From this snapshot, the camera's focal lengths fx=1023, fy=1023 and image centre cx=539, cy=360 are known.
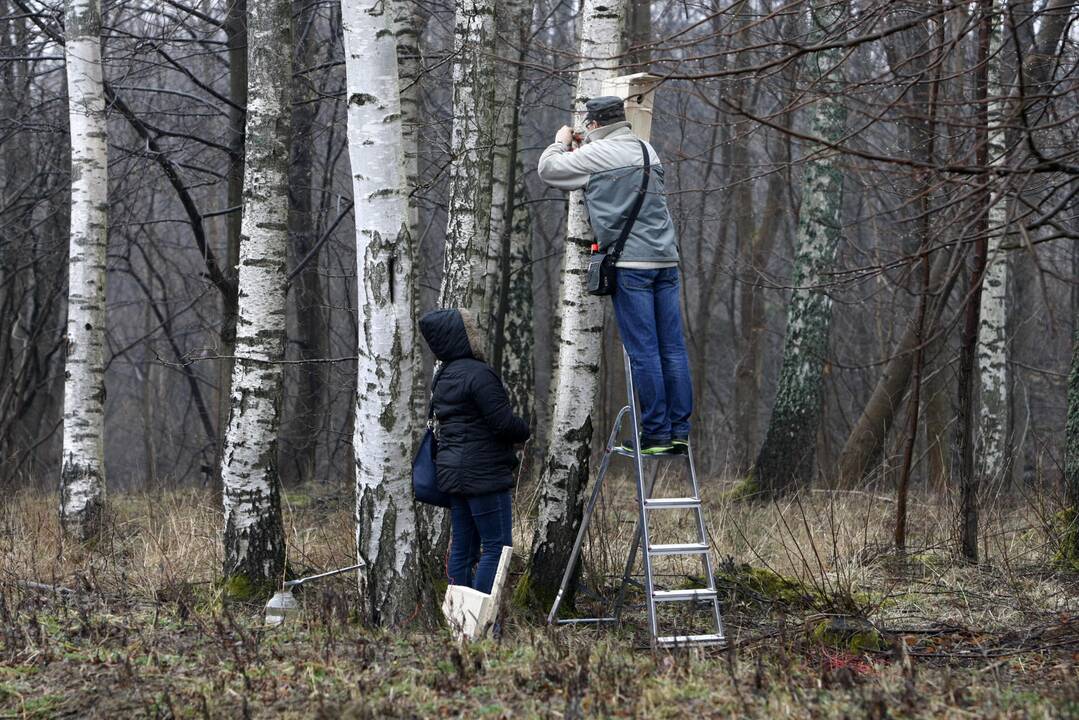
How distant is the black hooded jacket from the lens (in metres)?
5.47

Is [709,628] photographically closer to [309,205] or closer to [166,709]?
[166,709]

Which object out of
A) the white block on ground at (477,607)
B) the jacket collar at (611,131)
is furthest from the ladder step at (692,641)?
the jacket collar at (611,131)

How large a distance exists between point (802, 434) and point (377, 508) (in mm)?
7107

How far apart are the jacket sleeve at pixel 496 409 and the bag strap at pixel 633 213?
959mm

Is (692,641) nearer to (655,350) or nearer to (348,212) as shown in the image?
(655,350)

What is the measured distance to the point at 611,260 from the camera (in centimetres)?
562

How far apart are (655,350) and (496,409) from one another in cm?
95

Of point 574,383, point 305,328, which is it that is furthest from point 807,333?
point 305,328

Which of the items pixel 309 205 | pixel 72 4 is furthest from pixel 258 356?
pixel 309 205

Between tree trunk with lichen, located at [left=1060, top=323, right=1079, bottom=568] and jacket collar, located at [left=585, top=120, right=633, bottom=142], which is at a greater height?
Result: jacket collar, located at [left=585, top=120, right=633, bottom=142]

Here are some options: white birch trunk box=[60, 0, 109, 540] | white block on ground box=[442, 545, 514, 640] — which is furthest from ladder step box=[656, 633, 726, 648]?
white birch trunk box=[60, 0, 109, 540]

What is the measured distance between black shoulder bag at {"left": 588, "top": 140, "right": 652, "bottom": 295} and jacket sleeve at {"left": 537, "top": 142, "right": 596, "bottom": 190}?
296 millimetres

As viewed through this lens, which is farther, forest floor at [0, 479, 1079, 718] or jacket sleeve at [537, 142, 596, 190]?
jacket sleeve at [537, 142, 596, 190]

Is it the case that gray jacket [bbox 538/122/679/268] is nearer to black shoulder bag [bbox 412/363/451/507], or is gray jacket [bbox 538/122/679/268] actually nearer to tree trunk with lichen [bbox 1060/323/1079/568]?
black shoulder bag [bbox 412/363/451/507]
